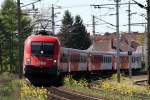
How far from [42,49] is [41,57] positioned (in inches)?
20.7

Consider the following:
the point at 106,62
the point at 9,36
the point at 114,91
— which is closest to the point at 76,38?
the point at 9,36

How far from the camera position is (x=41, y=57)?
33.2 meters

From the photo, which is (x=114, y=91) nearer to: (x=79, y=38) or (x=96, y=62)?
(x=96, y=62)

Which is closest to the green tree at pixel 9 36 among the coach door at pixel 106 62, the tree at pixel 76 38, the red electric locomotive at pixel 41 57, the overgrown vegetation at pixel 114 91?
the coach door at pixel 106 62

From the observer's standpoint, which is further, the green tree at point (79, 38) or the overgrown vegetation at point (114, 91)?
the green tree at point (79, 38)

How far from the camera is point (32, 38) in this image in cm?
3378

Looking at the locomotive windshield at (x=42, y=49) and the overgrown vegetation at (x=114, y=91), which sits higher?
the locomotive windshield at (x=42, y=49)

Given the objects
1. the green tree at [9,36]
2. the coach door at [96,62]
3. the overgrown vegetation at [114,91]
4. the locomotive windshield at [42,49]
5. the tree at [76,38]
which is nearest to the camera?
the overgrown vegetation at [114,91]

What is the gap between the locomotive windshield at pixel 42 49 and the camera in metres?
33.3

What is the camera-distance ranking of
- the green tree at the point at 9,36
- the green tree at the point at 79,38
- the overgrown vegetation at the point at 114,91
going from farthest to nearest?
1. the green tree at the point at 79,38
2. the green tree at the point at 9,36
3. the overgrown vegetation at the point at 114,91

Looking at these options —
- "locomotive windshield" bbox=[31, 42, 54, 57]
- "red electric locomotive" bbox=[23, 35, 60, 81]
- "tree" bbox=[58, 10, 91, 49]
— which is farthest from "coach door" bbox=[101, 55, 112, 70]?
"tree" bbox=[58, 10, 91, 49]

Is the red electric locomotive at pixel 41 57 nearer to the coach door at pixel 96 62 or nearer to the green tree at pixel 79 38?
the coach door at pixel 96 62

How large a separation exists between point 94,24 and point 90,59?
16.8 meters

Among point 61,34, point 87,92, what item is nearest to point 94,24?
point 61,34
